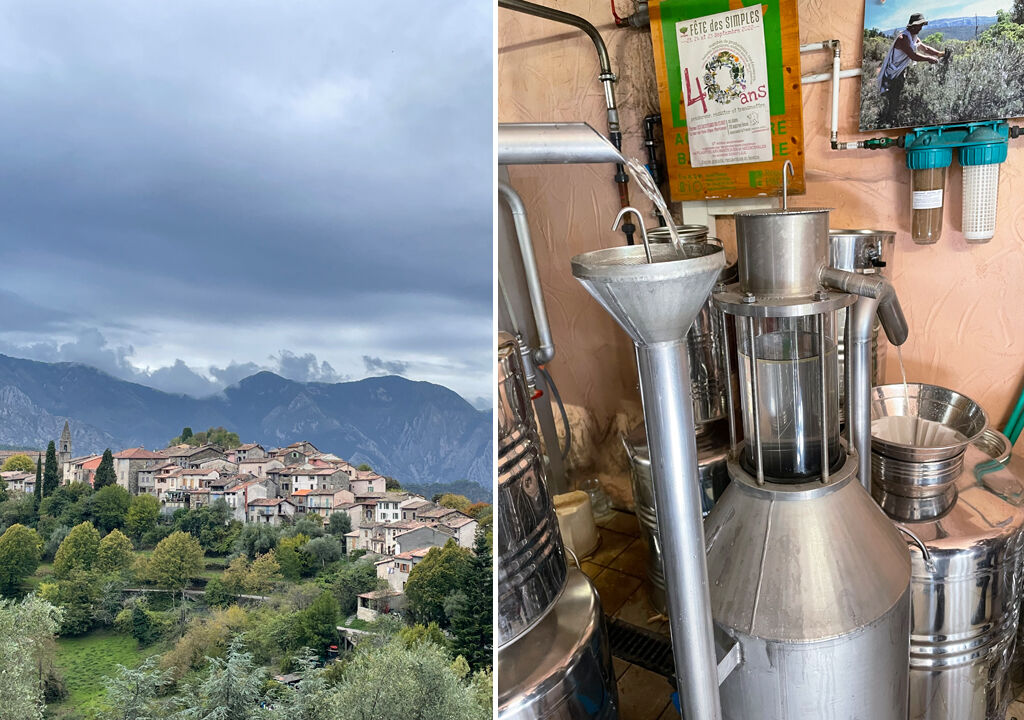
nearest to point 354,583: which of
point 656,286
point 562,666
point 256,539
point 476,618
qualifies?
point 256,539

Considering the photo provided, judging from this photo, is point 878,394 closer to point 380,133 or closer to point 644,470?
point 644,470

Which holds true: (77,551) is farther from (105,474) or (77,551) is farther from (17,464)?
(17,464)

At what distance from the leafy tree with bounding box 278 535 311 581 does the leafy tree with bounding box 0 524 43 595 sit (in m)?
0.86

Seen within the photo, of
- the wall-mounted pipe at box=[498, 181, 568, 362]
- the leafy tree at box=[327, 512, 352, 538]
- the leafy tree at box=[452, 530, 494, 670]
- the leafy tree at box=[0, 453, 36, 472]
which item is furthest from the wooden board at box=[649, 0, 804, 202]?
the leafy tree at box=[0, 453, 36, 472]

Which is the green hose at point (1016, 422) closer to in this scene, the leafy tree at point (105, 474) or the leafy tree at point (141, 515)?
the leafy tree at point (141, 515)

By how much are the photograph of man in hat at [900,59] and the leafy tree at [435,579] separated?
85.1 inches

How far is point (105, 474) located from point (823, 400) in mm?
2560

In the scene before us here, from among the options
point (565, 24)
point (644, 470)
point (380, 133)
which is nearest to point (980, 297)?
point (644, 470)

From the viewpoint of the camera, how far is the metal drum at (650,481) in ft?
4.84

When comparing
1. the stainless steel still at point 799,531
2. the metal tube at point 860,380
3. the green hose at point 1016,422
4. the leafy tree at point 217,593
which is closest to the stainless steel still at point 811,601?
the stainless steel still at point 799,531

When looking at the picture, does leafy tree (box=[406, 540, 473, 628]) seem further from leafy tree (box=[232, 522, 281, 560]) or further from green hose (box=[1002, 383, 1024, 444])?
green hose (box=[1002, 383, 1024, 444])

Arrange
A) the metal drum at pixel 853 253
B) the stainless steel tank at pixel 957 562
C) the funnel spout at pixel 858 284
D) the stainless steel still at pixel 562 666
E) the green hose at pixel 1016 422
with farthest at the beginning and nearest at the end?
1. the green hose at pixel 1016 422
2. the metal drum at pixel 853 253
3. the stainless steel tank at pixel 957 562
4. the funnel spout at pixel 858 284
5. the stainless steel still at pixel 562 666

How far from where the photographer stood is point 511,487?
79cm

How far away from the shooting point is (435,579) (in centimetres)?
266
